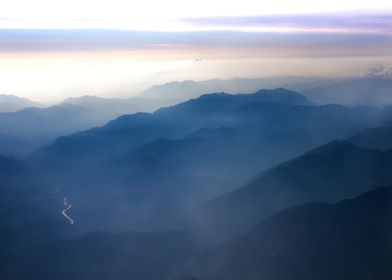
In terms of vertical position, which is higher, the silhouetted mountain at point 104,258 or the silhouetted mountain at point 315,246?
the silhouetted mountain at point 315,246

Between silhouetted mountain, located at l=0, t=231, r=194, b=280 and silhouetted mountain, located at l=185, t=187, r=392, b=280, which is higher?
silhouetted mountain, located at l=185, t=187, r=392, b=280

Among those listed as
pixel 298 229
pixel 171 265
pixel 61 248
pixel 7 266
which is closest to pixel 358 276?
pixel 298 229

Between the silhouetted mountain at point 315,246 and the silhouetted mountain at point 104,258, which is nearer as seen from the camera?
the silhouetted mountain at point 315,246

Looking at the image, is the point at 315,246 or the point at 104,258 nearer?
the point at 315,246

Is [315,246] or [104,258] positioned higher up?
[315,246]
